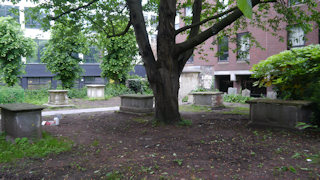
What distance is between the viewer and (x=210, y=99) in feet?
45.2

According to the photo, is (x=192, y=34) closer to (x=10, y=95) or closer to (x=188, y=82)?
(x=188, y=82)

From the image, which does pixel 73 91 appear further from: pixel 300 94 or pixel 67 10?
pixel 300 94

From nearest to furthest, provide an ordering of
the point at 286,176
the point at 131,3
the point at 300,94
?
the point at 286,176 < the point at 300,94 < the point at 131,3

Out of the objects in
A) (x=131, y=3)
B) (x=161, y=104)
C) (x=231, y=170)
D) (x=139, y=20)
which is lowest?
(x=231, y=170)

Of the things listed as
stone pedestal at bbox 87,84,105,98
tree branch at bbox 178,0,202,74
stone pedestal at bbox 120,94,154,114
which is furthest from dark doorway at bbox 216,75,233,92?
tree branch at bbox 178,0,202,74

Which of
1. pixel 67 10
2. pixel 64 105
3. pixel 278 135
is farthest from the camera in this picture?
pixel 64 105

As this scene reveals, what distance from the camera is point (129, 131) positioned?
7.54 metres

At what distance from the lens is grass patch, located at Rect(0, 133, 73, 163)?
5.20 m

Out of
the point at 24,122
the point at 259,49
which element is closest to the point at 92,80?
the point at 259,49

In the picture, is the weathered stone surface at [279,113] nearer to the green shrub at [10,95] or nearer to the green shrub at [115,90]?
the green shrub at [10,95]

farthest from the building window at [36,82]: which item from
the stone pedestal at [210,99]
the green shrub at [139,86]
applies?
the stone pedestal at [210,99]

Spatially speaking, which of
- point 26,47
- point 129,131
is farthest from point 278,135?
point 26,47

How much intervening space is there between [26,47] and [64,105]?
7.62 metres

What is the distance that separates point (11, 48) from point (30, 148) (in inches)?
Result: 642
